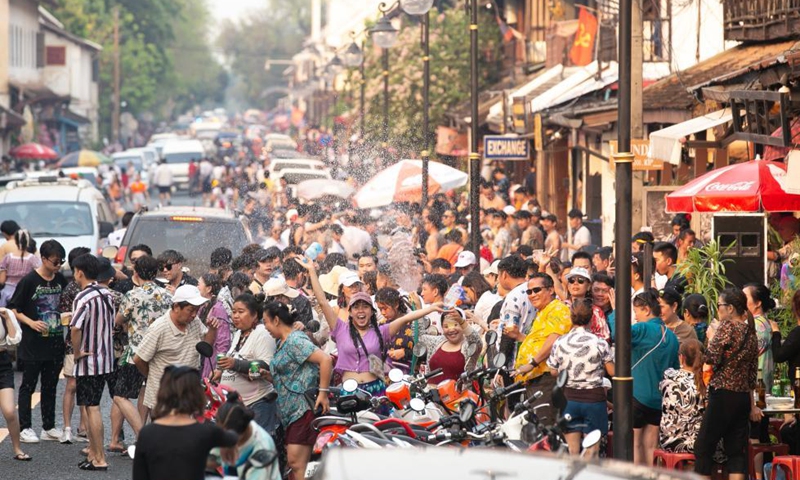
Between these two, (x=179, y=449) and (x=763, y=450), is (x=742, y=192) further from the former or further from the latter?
(x=179, y=449)

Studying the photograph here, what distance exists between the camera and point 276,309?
10320 millimetres

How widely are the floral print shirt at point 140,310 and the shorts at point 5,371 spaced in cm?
112

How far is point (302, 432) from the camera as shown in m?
10.3

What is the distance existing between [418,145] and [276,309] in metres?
28.7

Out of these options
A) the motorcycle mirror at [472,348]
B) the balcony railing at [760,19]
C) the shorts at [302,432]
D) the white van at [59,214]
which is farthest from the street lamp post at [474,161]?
the shorts at [302,432]

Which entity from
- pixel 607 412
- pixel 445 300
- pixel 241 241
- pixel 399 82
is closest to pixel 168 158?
pixel 399 82

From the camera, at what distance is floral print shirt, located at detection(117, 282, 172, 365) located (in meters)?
12.7

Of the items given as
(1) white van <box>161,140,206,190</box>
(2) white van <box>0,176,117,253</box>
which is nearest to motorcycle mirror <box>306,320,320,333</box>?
(2) white van <box>0,176,117,253</box>

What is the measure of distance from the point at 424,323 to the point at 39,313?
368cm

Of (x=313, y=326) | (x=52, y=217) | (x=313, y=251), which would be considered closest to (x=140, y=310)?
(x=313, y=326)

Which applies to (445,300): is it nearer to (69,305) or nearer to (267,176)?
(69,305)

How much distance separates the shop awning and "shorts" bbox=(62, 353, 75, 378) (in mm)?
7365

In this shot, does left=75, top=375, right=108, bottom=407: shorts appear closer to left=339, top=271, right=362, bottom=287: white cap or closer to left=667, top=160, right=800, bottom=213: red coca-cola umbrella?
left=339, top=271, right=362, bottom=287: white cap

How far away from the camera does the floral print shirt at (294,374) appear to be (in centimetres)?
1027
